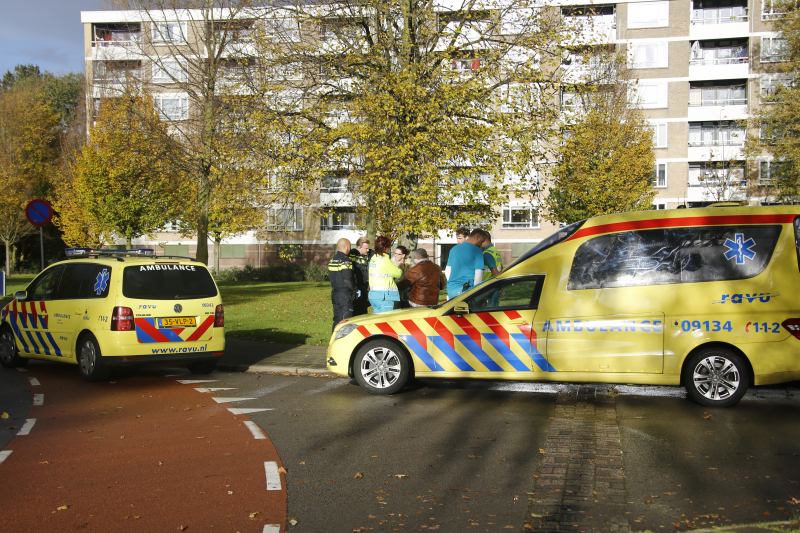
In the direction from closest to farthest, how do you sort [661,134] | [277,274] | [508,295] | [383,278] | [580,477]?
[580,477], [508,295], [383,278], [277,274], [661,134]

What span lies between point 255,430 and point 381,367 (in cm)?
222

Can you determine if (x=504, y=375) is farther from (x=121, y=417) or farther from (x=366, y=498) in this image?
(x=121, y=417)

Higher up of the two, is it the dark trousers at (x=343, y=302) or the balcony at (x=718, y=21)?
the balcony at (x=718, y=21)

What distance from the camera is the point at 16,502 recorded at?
4.81 metres

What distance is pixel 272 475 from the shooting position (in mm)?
5406

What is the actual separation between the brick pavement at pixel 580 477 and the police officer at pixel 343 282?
4478mm

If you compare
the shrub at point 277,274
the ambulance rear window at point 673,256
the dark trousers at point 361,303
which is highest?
the ambulance rear window at point 673,256

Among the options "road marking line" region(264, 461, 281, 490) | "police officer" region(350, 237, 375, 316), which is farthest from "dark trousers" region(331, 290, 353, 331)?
"road marking line" region(264, 461, 281, 490)

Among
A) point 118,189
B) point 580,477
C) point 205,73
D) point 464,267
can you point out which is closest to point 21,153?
point 118,189

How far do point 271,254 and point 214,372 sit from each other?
Result: 145 feet

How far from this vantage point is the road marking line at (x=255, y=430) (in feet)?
Result: 21.8

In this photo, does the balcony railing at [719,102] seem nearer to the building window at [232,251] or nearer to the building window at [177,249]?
the building window at [232,251]

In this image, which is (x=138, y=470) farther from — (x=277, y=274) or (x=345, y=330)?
(x=277, y=274)

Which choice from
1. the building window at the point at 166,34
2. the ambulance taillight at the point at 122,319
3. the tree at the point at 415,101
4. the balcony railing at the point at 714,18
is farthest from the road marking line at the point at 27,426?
the balcony railing at the point at 714,18
